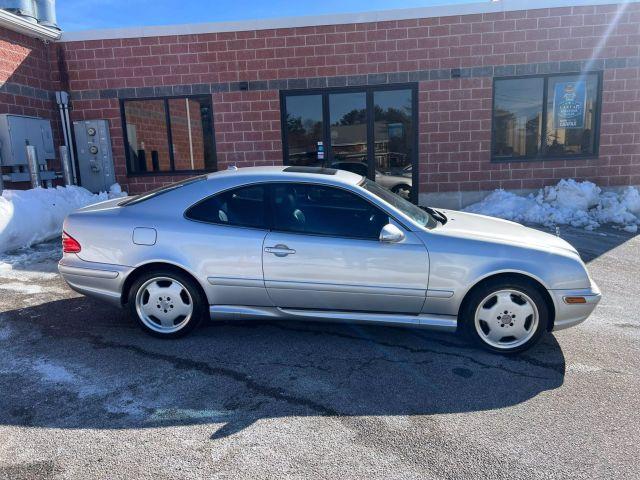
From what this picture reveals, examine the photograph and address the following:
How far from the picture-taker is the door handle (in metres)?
4.09

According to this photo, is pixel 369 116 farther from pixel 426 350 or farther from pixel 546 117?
pixel 426 350

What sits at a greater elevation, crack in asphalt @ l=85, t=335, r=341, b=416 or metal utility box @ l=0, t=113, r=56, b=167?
metal utility box @ l=0, t=113, r=56, b=167

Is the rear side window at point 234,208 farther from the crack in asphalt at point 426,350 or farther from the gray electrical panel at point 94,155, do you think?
the gray electrical panel at point 94,155

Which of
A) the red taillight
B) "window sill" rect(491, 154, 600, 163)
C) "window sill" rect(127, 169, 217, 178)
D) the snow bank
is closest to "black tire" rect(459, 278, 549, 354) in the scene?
the red taillight

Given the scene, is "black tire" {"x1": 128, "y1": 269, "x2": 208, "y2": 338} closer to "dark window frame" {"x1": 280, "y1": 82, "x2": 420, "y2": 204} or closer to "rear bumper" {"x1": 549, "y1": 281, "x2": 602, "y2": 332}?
"rear bumper" {"x1": 549, "y1": 281, "x2": 602, "y2": 332}

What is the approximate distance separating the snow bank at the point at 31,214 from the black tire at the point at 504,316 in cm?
676

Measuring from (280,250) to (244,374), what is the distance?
1.03 m

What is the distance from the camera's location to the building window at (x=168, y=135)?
1111 cm

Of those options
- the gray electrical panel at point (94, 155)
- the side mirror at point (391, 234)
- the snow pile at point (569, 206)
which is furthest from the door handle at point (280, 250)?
the gray electrical panel at point (94, 155)

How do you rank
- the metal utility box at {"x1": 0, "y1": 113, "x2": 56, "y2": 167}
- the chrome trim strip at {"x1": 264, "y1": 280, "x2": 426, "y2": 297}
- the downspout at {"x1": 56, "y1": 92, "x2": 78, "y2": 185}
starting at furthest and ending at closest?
the downspout at {"x1": 56, "y1": 92, "x2": 78, "y2": 185} → the metal utility box at {"x1": 0, "y1": 113, "x2": 56, "y2": 167} → the chrome trim strip at {"x1": 264, "y1": 280, "x2": 426, "y2": 297}

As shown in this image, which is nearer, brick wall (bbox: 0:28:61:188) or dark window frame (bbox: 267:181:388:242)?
dark window frame (bbox: 267:181:388:242)

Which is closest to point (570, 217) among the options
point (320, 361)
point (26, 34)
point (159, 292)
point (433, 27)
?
point (433, 27)

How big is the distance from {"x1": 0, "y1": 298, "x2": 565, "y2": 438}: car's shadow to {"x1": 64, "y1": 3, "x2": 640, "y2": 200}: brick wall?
7.06 m

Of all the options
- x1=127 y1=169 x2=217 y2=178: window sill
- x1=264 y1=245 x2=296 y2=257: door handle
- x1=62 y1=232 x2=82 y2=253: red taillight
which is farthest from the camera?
x1=127 y1=169 x2=217 y2=178: window sill
